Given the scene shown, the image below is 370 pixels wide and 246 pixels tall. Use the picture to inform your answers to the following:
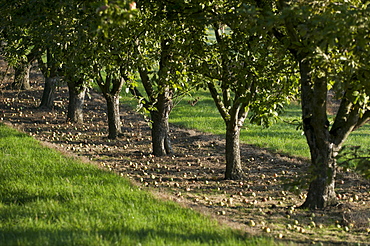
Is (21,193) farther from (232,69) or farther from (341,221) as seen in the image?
(341,221)

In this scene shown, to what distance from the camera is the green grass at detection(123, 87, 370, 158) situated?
53.5ft

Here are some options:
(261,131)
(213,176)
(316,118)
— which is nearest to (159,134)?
(213,176)

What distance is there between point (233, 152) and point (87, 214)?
5096 millimetres

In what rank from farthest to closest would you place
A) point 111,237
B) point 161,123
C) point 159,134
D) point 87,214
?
point 159,134 → point 161,123 → point 87,214 → point 111,237

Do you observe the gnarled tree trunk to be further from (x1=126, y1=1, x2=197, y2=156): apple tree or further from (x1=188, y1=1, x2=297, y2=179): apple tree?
(x1=188, y1=1, x2=297, y2=179): apple tree

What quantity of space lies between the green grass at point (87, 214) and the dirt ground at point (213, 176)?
64cm

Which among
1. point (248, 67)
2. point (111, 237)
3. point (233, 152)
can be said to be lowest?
point (111, 237)

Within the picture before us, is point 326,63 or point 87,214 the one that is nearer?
point 326,63

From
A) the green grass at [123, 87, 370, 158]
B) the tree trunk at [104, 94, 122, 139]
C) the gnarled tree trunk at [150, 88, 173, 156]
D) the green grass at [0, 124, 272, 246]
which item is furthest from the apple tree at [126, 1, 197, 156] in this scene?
the tree trunk at [104, 94, 122, 139]

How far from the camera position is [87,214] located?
757cm

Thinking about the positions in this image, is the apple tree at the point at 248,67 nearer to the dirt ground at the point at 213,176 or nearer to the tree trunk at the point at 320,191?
the tree trunk at the point at 320,191

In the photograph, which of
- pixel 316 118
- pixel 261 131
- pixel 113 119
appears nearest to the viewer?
pixel 316 118

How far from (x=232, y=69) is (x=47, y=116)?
12.8 m

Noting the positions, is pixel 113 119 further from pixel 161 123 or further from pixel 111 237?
pixel 111 237
